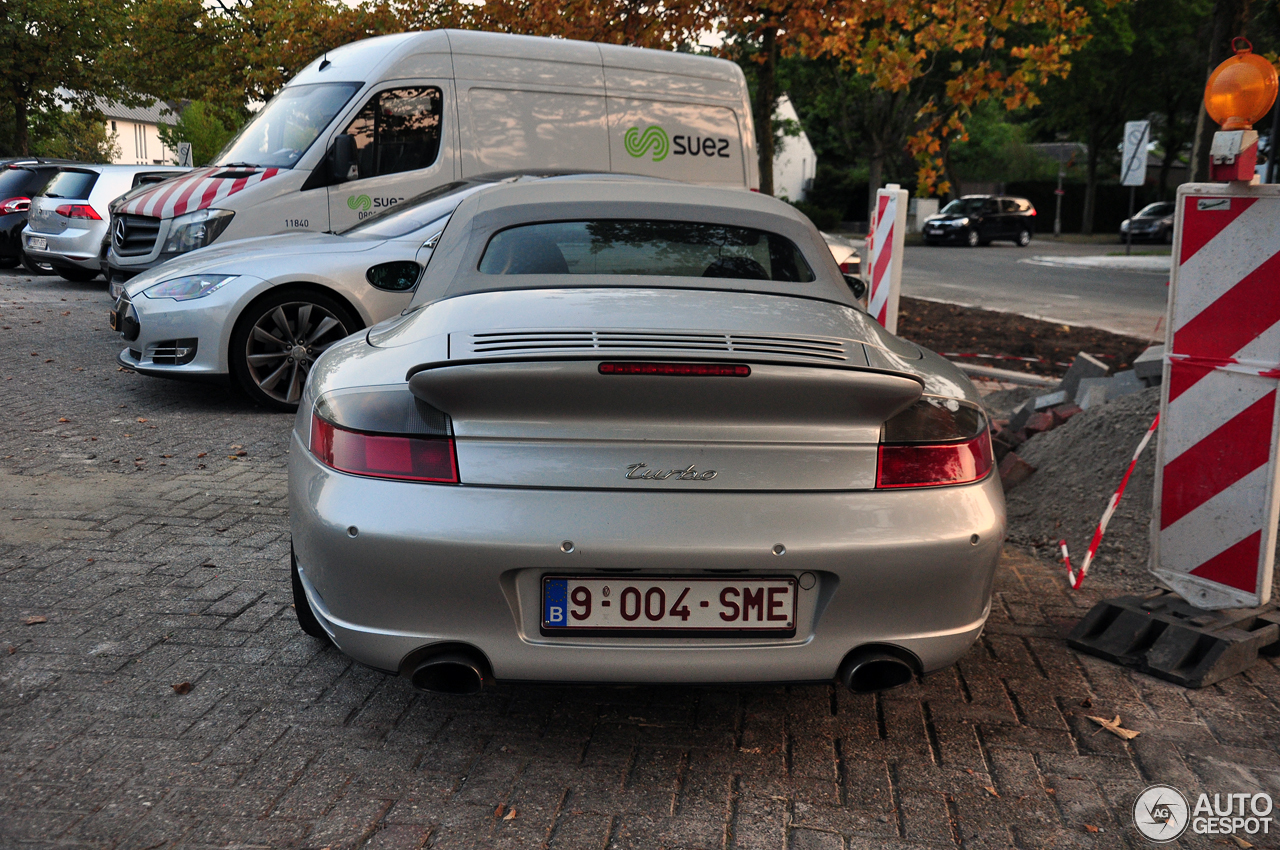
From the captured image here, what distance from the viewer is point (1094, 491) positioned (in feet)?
16.6

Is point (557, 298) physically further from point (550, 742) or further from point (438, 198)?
point (438, 198)

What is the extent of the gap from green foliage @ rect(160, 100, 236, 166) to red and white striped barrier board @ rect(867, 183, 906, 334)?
42.2 metres

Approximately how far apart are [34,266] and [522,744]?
18.0 meters

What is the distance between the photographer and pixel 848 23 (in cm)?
1105

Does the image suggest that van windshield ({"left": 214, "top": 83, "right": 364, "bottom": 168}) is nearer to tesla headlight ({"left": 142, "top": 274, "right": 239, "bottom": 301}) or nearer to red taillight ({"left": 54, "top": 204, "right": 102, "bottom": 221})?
tesla headlight ({"left": 142, "top": 274, "right": 239, "bottom": 301})

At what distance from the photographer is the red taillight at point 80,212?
15.7 metres

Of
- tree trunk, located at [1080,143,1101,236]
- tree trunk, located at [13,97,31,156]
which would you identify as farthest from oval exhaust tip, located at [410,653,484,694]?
tree trunk, located at [1080,143,1101,236]

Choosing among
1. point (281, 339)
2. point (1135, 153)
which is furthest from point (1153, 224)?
point (281, 339)

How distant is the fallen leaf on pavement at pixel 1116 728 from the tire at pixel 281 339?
5.31 metres

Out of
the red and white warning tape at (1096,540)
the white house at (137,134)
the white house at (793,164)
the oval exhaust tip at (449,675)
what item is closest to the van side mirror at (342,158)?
the red and white warning tape at (1096,540)

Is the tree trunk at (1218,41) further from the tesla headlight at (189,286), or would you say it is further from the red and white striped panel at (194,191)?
the red and white striped panel at (194,191)

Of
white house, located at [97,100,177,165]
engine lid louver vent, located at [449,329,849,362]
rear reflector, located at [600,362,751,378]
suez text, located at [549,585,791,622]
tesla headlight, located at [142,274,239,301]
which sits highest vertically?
white house, located at [97,100,177,165]

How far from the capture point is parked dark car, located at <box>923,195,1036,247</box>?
130ft

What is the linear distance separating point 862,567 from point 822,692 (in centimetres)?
89
